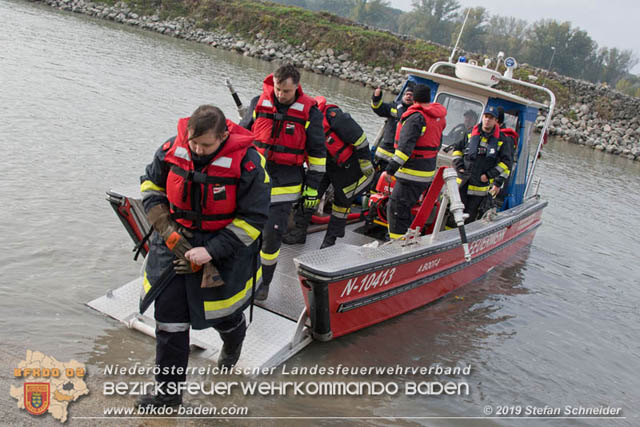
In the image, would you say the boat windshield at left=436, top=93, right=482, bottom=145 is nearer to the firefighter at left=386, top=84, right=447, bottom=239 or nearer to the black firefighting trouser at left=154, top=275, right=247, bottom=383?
the firefighter at left=386, top=84, right=447, bottom=239

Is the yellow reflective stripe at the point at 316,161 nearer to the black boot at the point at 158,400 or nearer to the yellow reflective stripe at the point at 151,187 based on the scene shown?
the yellow reflective stripe at the point at 151,187

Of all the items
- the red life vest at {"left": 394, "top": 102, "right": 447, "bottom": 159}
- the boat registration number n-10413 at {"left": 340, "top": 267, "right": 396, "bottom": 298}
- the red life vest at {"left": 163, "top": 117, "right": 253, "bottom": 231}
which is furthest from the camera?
the red life vest at {"left": 394, "top": 102, "right": 447, "bottom": 159}

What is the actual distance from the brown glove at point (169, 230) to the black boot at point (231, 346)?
71cm

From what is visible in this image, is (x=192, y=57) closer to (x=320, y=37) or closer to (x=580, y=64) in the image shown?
(x=320, y=37)

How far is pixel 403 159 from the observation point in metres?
5.05

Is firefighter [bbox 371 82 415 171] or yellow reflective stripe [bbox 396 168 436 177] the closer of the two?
yellow reflective stripe [bbox 396 168 436 177]

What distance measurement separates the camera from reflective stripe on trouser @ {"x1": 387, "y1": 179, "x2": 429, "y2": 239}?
5.32 meters

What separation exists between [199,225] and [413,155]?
2.93 metres

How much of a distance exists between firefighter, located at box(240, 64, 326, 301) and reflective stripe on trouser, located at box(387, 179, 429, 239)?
130 centimetres

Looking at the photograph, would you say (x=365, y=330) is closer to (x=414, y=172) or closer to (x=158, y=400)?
(x=414, y=172)

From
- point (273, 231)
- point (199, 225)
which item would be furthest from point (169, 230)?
point (273, 231)

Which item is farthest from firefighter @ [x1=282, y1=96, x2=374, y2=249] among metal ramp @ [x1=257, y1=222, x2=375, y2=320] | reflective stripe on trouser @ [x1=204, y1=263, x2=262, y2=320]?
reflective stripe on trouser @ [x1=204, y1=263, x2=262, y2=320]

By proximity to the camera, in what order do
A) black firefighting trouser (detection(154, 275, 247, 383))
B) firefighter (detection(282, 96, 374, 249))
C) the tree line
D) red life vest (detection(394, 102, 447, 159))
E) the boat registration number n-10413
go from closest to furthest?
black firefighting trouser (detection(154, 275, 247, 383)), the boat registration number n-10413, firefighter (detection(282, 96, 374, 249)), red life vest (detection(394, 102, 447, 159)), the tree line

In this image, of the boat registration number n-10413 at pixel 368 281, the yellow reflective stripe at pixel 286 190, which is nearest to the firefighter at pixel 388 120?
the boat registration number n-10413 at pixel 368 281
